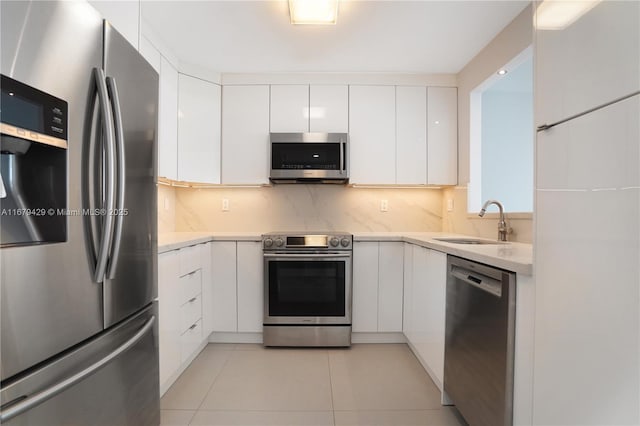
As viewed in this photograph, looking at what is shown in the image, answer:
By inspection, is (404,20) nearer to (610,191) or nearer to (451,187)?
(451,187)

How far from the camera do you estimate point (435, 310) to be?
186cm

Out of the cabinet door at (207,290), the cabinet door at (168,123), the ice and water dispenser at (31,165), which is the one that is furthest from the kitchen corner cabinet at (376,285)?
the ice and water dispenser at (31,165)

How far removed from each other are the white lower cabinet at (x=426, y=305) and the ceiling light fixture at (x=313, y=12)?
60.5 inches

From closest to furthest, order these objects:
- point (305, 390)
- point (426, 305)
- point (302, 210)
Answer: point (305, 390), point (426, 305), point (302, 210)

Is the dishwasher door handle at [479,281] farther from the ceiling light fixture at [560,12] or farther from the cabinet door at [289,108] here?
the cabinet door at [289,108]

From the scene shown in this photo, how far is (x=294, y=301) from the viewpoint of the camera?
8.28ft

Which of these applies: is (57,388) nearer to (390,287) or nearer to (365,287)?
(365,287)

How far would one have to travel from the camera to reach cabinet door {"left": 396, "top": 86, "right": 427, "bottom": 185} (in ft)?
9.11

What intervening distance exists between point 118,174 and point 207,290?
5.48ft

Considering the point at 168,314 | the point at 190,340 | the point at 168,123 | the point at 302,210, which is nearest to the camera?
the point at 168,314

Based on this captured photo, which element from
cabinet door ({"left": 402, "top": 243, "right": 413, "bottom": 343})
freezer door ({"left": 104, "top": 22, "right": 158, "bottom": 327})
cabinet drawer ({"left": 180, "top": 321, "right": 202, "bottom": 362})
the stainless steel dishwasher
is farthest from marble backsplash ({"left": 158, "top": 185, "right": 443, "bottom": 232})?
freezer door ({"left": 104, "top": 22, "right": 158, "bottom": 327})

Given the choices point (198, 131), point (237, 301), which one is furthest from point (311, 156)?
point (237, 301)

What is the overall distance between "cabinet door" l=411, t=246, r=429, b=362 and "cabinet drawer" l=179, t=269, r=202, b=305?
61.3 inches

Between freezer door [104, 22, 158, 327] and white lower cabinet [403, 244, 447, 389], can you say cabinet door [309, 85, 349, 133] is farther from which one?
freezer door [104, 22, 158, 327]
